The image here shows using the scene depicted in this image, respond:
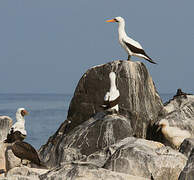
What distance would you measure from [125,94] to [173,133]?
1.57 metres

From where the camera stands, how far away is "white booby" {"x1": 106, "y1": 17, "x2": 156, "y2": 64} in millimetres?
16812

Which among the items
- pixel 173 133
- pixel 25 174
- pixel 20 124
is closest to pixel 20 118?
pixel 20 124

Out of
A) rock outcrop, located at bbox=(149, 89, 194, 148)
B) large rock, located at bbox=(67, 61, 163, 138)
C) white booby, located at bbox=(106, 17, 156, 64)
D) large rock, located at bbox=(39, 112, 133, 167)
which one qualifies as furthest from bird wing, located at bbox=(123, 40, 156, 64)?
large rock, located at bbox=(39, 112, 133, 167)

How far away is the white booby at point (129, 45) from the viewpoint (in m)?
16.8

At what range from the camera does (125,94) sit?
1606cm

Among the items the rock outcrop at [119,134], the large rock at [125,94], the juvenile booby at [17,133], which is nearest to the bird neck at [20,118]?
the juvenile booby at [17,133]

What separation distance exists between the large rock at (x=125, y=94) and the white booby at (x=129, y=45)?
474 mm

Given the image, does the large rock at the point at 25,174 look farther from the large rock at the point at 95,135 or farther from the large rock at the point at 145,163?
the large rock at the point at 95,135

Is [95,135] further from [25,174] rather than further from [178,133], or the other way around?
[25,174]

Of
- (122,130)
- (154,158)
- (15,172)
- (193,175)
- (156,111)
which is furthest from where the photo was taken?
(156,111)

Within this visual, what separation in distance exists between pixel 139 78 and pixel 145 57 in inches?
47.3

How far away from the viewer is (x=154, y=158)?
395 inches

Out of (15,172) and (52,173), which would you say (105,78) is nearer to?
(15,172)

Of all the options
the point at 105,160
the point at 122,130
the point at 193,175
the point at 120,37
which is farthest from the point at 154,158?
the point at 120,37
